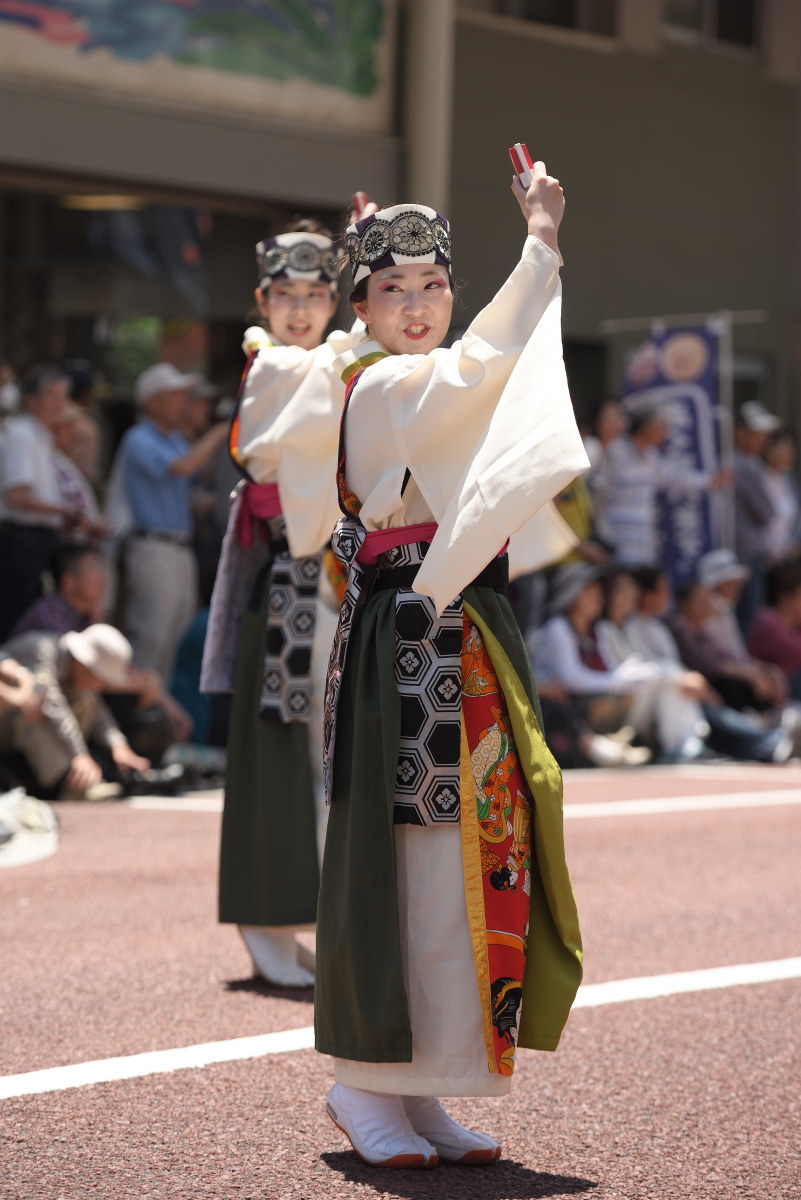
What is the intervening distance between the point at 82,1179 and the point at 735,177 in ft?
53.6

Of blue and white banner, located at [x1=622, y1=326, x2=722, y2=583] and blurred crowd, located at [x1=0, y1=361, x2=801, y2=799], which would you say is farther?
blue and white banner, located at [x1=622, y1=326, x2=722, y2=583]

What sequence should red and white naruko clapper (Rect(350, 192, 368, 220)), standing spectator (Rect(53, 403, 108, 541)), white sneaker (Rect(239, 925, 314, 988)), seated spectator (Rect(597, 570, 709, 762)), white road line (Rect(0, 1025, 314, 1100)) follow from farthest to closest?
seated spectator (Rect(597, 570, 709, 762)) < standing spectator (Rect(53, 403, 108, 541)) < white sneaker (Rect(239, 925, 314, 988)) < red and white naruko clapper (Rect(350, 192, 368, 220)) < white road line (Rect(0, 1025, 314, 1100))

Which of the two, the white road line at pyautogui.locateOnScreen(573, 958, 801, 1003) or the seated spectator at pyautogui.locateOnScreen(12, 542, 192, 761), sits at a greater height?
the seated spectator at pyautogui.locateOnScreen(12, 542, 192, 761)

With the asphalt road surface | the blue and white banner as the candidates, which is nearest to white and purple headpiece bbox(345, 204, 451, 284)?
the asphalt road surface

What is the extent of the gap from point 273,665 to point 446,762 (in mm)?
1814

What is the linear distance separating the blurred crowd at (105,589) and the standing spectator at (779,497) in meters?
4.88

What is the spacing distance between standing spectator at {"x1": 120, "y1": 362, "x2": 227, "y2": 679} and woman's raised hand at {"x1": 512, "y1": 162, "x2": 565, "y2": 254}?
711 centimetres

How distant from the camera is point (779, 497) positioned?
15.1 metres

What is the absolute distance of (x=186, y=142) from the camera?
44.5ft

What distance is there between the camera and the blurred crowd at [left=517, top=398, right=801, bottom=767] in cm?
1246

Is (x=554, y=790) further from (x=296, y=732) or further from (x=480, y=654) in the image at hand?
(x=296, y=732)

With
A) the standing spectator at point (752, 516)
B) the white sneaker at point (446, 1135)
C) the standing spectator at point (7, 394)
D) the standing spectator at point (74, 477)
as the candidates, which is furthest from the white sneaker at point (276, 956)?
the standing spectator at point (752, 516)

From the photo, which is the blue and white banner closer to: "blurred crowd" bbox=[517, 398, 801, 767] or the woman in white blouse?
"blurred crowd" bbox=[517, 398, 801, 767]

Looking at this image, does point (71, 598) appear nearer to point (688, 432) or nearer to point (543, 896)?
point (688, 432)
